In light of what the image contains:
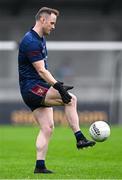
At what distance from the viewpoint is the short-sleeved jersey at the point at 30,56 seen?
11.6 meters

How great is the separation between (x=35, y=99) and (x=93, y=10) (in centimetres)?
2327

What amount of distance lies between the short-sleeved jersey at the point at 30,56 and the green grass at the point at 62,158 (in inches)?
52.1

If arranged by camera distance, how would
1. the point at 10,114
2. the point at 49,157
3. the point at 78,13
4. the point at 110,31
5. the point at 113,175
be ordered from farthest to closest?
the point at 78,13, the point at 110,31, the point at 10,114, the point at 49,157, the point at 113,175

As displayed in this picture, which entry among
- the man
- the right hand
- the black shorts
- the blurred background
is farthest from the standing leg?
the blurred background

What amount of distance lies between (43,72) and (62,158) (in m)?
3.60

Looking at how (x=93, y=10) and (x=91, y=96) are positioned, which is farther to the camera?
(x=93, y=10)

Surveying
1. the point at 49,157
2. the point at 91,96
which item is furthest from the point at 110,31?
the point at 49,157

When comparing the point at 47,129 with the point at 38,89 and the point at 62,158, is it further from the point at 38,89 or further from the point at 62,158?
the point at 62,158

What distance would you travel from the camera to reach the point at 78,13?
1358 inches

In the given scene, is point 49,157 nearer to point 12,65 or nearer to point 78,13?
point 12,65

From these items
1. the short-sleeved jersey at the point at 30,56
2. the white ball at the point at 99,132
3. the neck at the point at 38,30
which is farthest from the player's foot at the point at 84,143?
the neck at the point at 38,30

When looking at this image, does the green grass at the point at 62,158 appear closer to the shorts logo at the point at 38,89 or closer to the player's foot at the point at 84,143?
the player's foot at the point at 84,143

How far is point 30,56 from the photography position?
11633mm

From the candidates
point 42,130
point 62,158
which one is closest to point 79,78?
point 62,158
